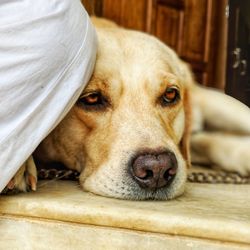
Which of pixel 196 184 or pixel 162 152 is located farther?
pixel 196 184

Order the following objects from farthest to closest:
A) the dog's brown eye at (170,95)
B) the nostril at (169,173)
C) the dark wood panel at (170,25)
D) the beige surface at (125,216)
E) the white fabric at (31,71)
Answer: the dark wood panel at (170,25) → the dog's brown eye at (170,95) → the nostril at (169,173) → the white fabric at (31,71) → the beige surface at (125,216)

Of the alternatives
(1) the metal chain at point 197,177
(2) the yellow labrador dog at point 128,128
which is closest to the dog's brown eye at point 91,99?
(2) the yellow labrador dog at point 128,128

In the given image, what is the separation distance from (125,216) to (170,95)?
80 centimetres

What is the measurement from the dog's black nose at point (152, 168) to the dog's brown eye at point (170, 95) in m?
0.42

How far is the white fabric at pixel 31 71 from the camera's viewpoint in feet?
4.33

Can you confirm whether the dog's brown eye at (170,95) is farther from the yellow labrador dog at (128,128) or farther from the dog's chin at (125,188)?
the dog's chin at (125,188)

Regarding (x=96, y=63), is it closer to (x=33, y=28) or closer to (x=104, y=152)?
(x=104, y=152)

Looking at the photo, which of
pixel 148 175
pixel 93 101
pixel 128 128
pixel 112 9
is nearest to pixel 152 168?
pixel 148 175

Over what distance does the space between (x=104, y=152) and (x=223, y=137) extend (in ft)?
3.42

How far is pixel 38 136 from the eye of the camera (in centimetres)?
137

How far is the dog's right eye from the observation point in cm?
176

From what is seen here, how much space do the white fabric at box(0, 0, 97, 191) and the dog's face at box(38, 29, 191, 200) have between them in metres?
0.28

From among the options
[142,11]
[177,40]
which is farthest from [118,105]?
[177,40]

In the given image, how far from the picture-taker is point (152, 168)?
4.94 feet
